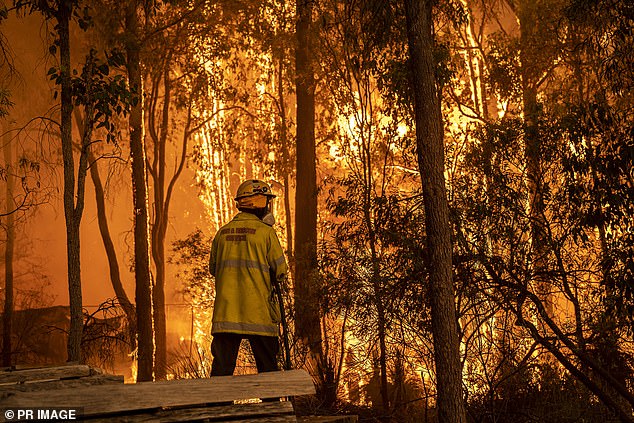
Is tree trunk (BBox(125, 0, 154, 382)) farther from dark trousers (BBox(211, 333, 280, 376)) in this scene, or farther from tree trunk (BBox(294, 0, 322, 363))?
dark trousers (BBox(211, 333, 280, 376))

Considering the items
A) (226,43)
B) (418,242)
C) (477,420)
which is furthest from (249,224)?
(226,43)

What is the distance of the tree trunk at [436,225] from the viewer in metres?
9.36

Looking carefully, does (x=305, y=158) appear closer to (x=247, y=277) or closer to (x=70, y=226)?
(x=70, y=226)

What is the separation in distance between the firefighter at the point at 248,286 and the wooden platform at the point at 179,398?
110 centimetres

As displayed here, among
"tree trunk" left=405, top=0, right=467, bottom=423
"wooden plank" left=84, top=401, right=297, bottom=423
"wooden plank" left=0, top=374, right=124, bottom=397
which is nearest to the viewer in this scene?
"wooden plank" left=84, top=401, right=297, bottom=423

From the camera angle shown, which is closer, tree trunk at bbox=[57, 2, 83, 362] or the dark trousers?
A: the dark trousers

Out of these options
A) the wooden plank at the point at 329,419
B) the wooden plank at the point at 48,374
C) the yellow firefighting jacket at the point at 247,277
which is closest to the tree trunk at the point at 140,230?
the wooden plank at the point at 48,374

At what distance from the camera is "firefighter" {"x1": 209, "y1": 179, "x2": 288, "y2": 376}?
26.0 feet

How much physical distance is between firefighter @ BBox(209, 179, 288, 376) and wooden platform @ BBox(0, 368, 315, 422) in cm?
110

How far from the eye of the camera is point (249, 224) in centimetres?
801

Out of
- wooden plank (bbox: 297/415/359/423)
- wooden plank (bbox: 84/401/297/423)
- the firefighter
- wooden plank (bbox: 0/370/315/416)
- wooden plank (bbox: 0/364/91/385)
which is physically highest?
the firefighter

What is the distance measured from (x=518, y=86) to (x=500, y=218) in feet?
32.2

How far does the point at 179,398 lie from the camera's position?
6305 millimetres

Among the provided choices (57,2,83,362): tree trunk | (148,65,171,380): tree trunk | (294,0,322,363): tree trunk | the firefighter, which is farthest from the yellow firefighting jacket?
(148,65,171,380): tree trunk
